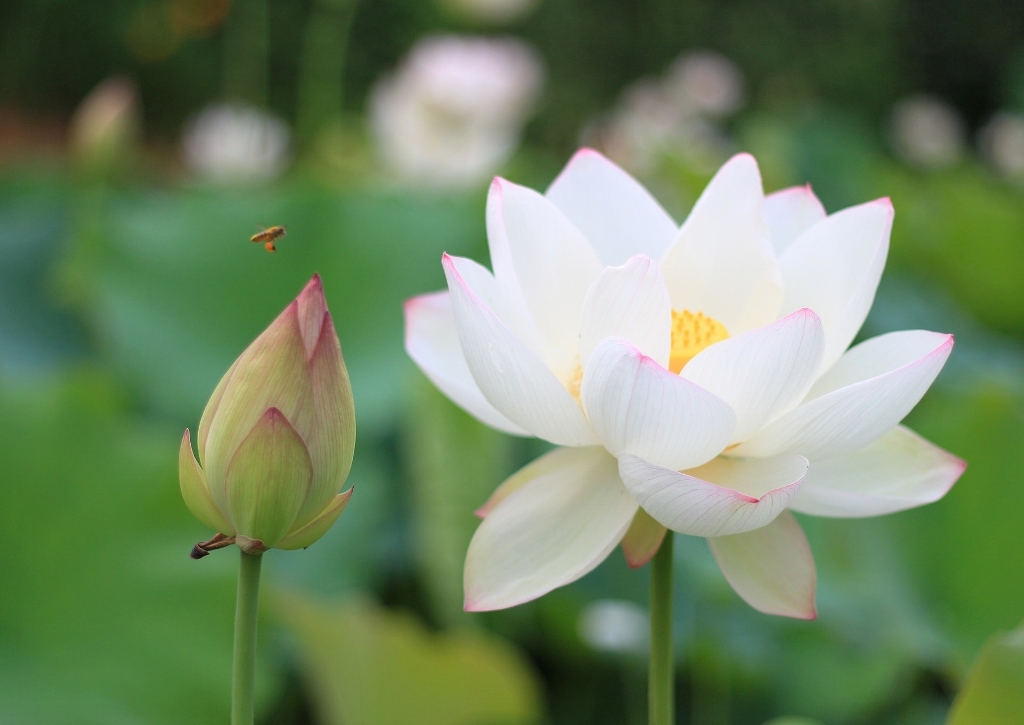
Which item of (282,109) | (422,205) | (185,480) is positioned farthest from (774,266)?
(282,109)

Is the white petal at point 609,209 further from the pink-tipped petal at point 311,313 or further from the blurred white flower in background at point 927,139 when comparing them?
the blurred white flower in background at point 927,139

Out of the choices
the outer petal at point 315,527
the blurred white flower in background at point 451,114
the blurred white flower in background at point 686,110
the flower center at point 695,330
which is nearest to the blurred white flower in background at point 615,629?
the flower center at point 695,330

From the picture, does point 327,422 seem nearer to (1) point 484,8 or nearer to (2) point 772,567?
(2) point 772,567

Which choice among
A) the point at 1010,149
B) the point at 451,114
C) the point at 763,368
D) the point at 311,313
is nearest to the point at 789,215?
the point at 763,368

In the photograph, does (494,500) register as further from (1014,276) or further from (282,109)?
(282,109)

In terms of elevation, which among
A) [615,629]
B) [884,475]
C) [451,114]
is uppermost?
[884,475]

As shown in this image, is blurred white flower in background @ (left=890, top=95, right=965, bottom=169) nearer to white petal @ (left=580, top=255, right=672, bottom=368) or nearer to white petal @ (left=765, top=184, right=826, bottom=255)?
white petal @ (left=765, top=184, right=826, bottom=255)
